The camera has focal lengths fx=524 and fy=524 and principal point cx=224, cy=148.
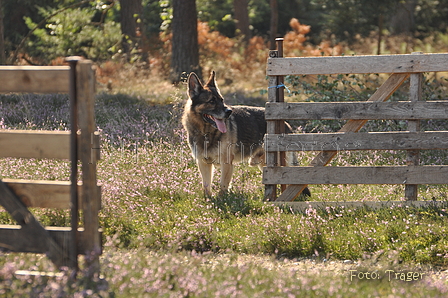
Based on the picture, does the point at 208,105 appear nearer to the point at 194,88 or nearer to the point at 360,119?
the point at 194,88

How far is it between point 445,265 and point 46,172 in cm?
545

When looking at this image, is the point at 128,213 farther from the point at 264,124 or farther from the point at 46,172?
the point at 264,124

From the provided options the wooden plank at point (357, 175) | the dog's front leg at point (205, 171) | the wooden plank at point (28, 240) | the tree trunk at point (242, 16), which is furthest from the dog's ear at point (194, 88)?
the tree trunk at point (242, 16)

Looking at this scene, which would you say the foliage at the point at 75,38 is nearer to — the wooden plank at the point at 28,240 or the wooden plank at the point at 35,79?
the wooden plank at the point at 35,79

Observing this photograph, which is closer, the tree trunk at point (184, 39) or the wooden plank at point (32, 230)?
the wooden plank at point (32, 230)

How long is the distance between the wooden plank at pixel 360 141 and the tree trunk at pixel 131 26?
13.3 metres

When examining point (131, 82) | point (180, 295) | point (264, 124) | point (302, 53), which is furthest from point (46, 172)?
point (302, 53)

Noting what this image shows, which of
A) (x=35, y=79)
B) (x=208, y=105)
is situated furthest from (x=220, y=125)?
(x=35, y=79)

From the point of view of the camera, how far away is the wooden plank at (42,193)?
13.4ft

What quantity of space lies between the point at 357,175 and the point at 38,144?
4108 mm

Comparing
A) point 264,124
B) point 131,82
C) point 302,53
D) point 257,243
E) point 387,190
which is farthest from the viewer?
point 302,53

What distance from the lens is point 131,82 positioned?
17031mm

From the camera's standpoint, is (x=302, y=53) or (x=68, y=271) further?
(x=302, y=53)

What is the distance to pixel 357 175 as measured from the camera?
6.67m
